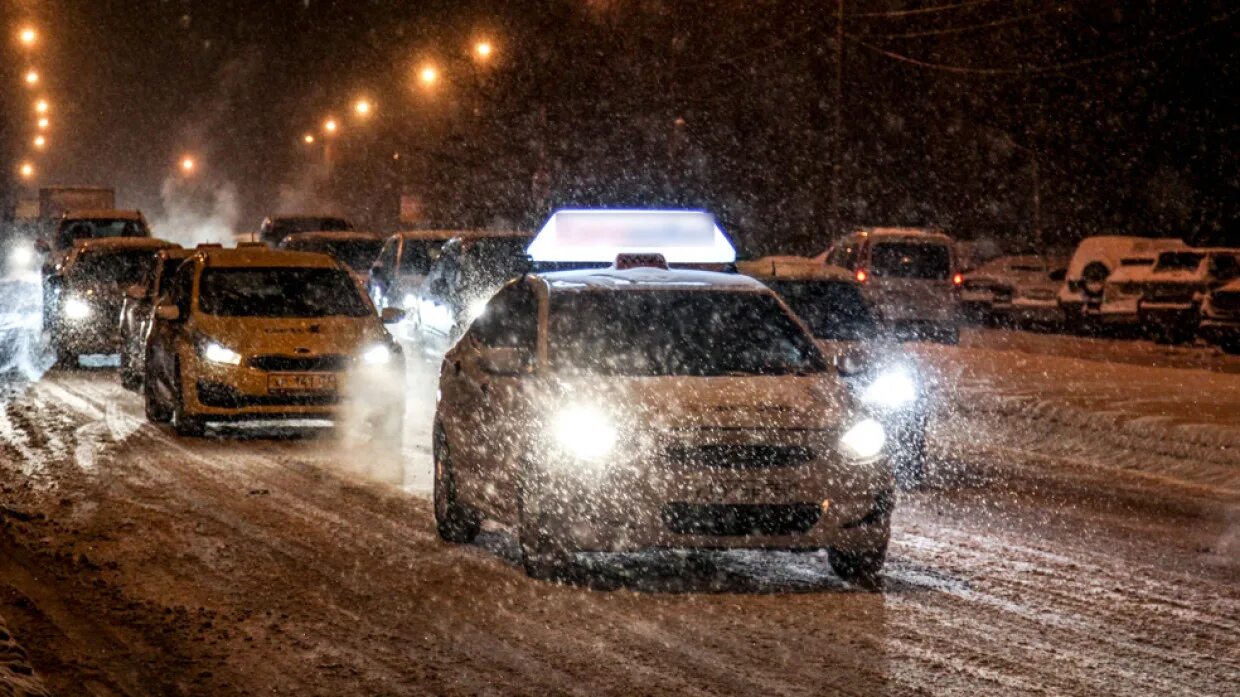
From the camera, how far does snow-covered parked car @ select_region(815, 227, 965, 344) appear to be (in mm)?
28766

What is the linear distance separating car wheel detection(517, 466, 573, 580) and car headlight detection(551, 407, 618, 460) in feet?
0.79

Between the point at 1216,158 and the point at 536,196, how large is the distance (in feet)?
62.9

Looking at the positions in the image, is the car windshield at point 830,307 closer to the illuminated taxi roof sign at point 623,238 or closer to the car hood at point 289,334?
the illuminated taxi roof sign at point 623,238

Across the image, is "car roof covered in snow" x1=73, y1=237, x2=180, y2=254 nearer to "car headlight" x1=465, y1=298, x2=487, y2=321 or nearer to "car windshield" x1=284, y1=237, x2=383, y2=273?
"car windshield" x1=284, y1=237, x2=383, y2=273

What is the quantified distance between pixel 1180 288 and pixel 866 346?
22.0 meters

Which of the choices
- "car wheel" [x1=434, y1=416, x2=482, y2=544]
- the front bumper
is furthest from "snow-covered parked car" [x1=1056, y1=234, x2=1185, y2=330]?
the front bumper

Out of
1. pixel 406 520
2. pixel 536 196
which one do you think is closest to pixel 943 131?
pixel 536 196

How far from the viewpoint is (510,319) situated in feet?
32.6

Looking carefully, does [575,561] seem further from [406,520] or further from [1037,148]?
[1037,148]

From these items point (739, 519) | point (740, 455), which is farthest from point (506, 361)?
point (739, 519)

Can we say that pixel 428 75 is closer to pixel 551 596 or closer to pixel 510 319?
pixel 510 319

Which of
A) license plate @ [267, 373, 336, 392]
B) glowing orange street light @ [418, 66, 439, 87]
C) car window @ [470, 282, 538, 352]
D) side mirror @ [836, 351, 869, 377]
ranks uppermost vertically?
glowing orange street light @ [418, 66, 439, 87]

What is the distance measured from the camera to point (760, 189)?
53906 mm

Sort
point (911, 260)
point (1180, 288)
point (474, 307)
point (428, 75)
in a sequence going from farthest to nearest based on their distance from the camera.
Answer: point (428, 75) → point (1180, 288) → point (911, 260) → point (474, 307)
